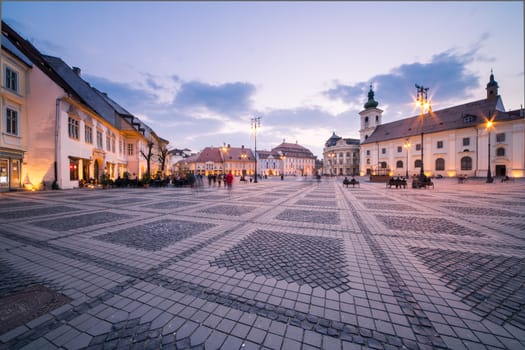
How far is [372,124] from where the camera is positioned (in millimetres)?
69062

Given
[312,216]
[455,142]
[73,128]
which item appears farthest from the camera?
[455,142]

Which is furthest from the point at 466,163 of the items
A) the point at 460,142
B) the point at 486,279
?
the point at 486,279

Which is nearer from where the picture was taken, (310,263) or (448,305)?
(448,305)

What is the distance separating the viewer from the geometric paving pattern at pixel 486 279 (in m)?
2.62

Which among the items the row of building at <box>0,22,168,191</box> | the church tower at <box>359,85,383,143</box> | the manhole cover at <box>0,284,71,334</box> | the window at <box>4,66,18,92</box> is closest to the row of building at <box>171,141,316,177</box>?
the church tower at <box>359,85,383,143</box>

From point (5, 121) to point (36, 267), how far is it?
20.6 metres

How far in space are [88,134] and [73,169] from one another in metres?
4.58

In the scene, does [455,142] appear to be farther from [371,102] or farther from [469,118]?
[371,102]

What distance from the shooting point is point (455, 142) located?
4416cm

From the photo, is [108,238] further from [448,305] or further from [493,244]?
[493,244]

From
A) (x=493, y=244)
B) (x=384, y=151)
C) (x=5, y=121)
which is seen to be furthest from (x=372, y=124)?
(x=5, y=121)

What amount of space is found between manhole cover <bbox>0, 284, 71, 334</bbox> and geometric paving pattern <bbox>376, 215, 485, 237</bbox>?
24.7 ft

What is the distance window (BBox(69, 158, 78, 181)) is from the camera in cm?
1975

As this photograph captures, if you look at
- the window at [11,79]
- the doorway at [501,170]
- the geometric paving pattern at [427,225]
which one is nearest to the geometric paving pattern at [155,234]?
the geometric paving pattern at [427,225]
